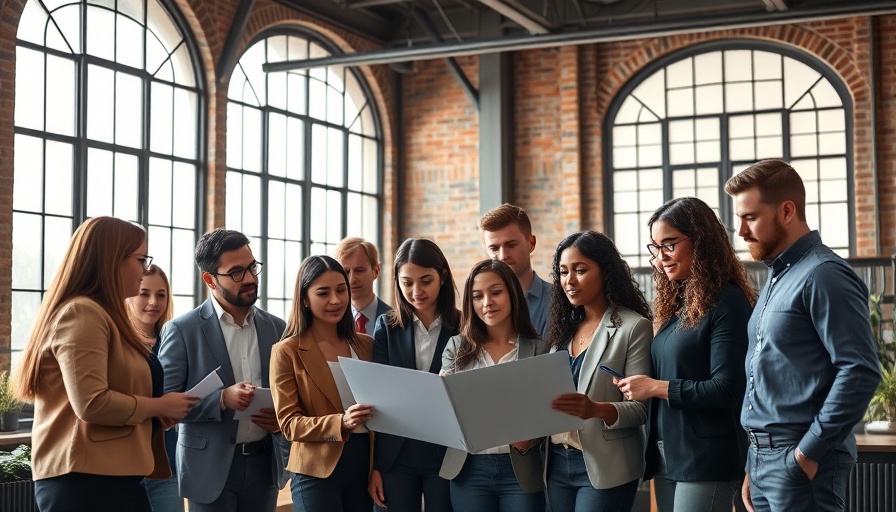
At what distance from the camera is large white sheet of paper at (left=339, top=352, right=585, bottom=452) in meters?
2.99

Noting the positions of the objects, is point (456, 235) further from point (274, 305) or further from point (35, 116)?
point (35, 116)

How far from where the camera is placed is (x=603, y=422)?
3244 mm

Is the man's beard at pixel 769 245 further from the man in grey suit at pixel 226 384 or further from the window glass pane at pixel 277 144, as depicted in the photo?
the window glass pane at pixel 277 144

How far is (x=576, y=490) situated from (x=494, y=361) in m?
0.53

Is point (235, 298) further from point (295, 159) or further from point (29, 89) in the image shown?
point (295, 159)

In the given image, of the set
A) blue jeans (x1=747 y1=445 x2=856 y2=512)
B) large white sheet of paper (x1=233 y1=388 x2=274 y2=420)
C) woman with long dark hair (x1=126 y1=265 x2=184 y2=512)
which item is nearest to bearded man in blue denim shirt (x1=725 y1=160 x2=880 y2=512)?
blue jeans (x1=747 y1=445 x2=856 y2=512)

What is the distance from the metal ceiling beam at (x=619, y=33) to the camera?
353 inches

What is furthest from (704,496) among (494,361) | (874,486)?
(874,486)

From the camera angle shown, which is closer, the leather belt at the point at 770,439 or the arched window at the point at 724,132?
the leather belt at the point at 770,439

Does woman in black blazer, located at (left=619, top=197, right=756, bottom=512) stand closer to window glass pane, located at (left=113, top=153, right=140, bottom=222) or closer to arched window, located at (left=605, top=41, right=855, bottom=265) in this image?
window glass pane, located at (left=113, top=153, right=140, bottom=222)

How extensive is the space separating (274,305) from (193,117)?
209 cm

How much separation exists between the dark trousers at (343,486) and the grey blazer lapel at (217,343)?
477 mm

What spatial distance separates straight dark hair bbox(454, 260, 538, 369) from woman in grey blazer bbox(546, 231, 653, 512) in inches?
4.1

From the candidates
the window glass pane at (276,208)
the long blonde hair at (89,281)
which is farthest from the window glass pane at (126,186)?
the long blonde hair at (89,281)
